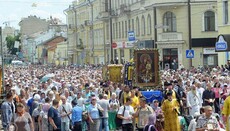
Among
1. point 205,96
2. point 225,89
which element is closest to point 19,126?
point 205,96

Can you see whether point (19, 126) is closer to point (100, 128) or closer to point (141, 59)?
point (100, 128)

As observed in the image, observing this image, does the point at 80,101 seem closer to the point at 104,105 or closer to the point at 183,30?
the point at 104,105

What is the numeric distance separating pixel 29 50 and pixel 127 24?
9790 centimetres

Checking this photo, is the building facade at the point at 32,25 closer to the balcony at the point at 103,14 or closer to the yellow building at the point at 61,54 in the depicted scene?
the yellow building at the point at 61,54

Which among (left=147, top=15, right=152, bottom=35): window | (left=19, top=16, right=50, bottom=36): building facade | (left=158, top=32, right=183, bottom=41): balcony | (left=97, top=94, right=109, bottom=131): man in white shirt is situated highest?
(left=19, top=16, right=50, bottom=36): building facade

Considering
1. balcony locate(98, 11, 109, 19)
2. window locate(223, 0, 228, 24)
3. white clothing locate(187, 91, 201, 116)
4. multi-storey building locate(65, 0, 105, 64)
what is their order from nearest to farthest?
1. white clothing locate(187, 91, 201, 116)
2. window locate(223, 0, 228, 24)
3. balcony locate(98, 11, 109, 19)
4. multi-storey building locate(65, 0, 105, 64)

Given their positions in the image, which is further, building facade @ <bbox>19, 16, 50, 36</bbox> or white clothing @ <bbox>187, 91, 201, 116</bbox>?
building facade @ <bbox>19, 16, 50, 36</bbox>

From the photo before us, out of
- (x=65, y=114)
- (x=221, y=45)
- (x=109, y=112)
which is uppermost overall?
(x=221, y=45)

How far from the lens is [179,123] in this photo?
16.8 metres

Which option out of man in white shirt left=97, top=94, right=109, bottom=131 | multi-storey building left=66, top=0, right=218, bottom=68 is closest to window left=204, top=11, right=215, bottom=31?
multi-storey building left=66, top=0, right=218, bottom=68

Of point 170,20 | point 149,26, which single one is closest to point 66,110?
point 170,20

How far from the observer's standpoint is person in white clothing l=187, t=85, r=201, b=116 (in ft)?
66.5

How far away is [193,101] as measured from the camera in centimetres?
2044

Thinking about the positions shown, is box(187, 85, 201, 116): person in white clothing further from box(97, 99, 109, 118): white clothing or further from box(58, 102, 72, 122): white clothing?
box(58, 102, 72, 122): white clothing
